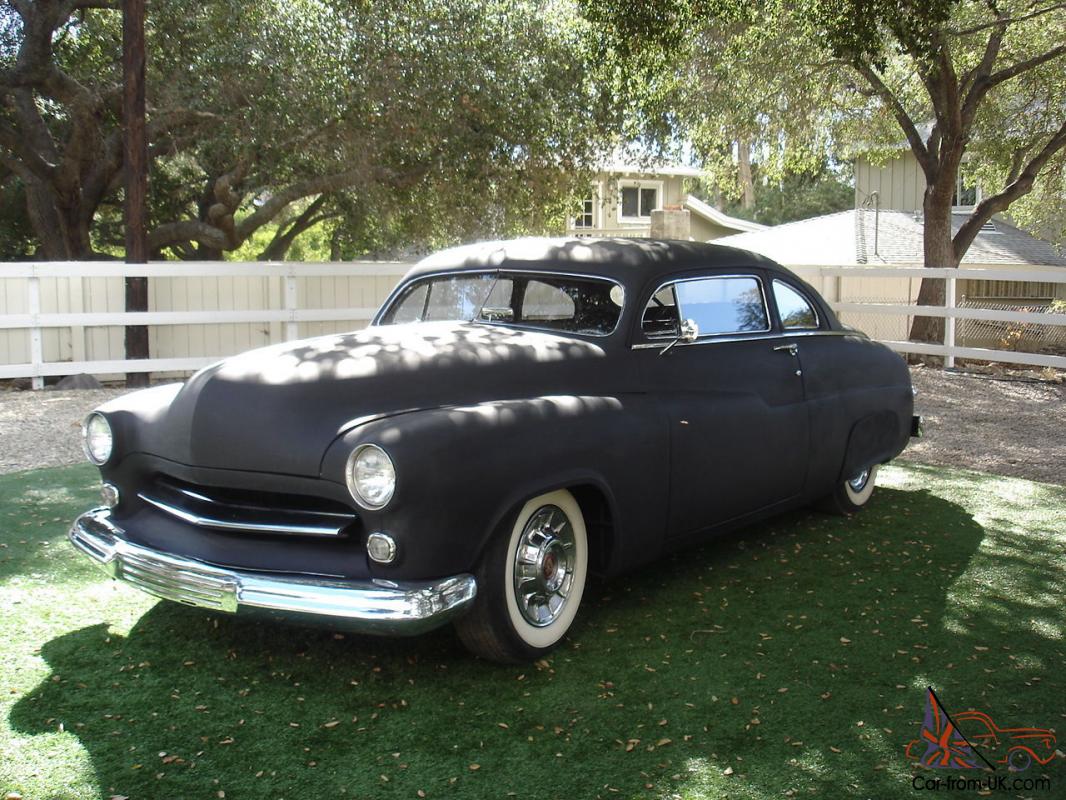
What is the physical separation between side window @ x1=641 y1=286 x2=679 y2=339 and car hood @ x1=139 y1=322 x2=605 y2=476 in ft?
1.18

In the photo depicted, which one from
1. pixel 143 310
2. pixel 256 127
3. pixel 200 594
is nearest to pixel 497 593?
pixel 200 594

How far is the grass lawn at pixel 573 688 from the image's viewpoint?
3.24m

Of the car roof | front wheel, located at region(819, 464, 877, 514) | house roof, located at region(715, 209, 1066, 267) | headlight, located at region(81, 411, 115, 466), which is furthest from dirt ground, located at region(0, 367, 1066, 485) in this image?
house roof, located at region(715, 209, 1066, 267)

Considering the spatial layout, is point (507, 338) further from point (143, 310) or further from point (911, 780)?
point (143, 310)

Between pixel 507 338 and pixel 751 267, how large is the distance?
1.71 metres

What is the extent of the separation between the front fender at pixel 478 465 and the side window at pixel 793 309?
1.83 meters

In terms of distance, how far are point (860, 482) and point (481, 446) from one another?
368 centimetres

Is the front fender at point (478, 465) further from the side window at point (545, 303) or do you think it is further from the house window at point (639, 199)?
the house window at point (639, 199)

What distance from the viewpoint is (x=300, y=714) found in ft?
11.9

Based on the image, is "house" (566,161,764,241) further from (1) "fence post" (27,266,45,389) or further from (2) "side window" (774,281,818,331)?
(2) "side window" (774,281,818,331)

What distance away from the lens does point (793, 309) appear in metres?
5.89

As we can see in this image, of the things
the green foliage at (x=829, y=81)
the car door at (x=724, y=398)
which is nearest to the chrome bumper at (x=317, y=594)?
the car door at (x=724, y=398)

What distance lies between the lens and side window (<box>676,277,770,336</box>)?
511 cm

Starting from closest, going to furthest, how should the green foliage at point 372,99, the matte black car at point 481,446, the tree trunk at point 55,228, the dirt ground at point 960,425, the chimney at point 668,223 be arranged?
the matte black car at point 481,446 → the dirt ground at point 960,425 → the green foliage at point 372,99 → the tree trunk at point 55,228 → the chimney at point 668,223
